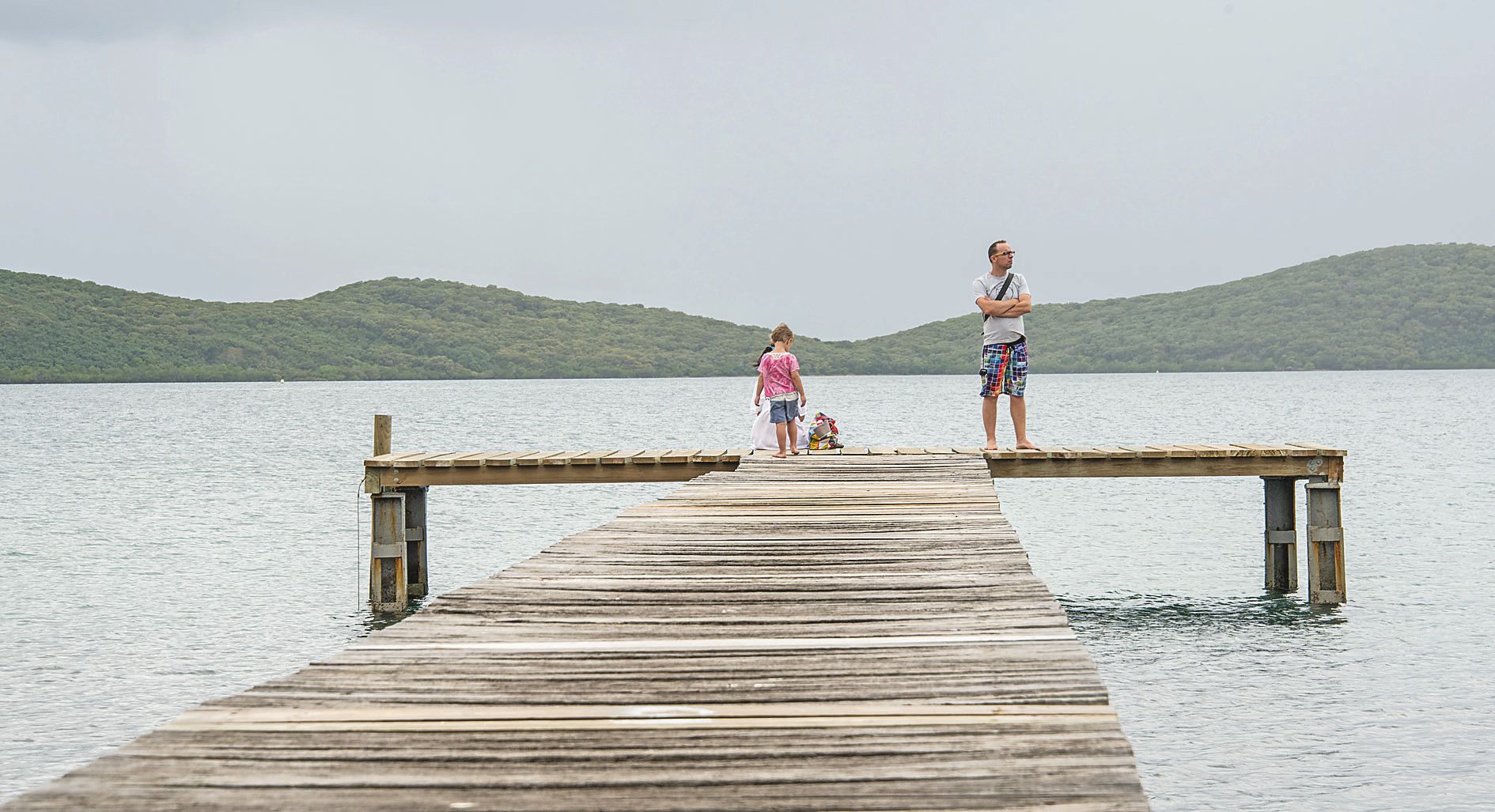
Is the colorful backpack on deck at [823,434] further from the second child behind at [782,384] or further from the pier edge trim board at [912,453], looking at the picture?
the second child behind at [782,384]

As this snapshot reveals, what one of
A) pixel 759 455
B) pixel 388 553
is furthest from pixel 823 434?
pixel 388 553

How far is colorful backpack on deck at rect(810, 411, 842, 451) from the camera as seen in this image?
16.7 m

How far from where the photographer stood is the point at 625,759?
3547mm

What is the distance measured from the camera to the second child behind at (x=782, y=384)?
14.6 metres

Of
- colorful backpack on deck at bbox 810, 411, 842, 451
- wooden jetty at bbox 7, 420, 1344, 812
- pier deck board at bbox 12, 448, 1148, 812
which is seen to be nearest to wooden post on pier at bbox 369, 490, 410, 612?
colorful backpack on deck at bbox 810, 411, 842, 451

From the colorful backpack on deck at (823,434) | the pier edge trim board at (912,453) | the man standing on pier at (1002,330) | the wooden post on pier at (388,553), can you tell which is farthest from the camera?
the colorful backpack on deck at (823,434)

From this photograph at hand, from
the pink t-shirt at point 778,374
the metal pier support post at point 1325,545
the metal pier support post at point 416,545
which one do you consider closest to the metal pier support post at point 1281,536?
the metal pier support post at point 1325,545

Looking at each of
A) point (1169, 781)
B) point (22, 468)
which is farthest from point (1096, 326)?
point (1169, 781)

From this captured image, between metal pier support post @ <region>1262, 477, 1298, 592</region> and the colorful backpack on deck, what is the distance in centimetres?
518

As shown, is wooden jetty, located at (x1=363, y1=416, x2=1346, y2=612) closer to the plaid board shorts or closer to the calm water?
the plaid board shorts

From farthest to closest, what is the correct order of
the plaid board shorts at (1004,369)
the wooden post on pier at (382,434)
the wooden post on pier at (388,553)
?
the wooden post on pier at (382,434) < the wooden post on pier at (388,553) < the plaid board shorts at (1004,369)

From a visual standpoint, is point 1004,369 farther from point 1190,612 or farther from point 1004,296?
point 1190,612

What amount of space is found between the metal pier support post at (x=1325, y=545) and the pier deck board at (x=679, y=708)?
10127 millimetres

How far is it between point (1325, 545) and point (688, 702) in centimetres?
1401
